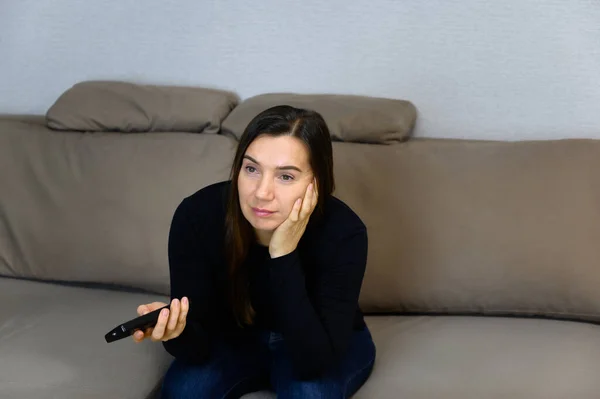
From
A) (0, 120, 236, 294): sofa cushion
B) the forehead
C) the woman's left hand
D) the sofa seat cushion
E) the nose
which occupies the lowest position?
the sofa seat cushion

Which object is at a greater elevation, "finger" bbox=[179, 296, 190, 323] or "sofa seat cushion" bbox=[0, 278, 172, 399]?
"finger" bbox=[179, 296, 190, 323]

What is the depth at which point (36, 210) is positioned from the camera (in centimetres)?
194

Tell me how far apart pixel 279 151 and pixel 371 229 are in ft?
1.97

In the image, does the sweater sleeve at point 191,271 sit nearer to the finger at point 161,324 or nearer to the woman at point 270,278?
the woman at point 270,278

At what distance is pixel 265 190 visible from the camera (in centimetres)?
132

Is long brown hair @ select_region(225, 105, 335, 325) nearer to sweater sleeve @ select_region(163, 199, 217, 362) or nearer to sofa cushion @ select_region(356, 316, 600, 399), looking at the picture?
sweater sleeve @ select_region(163, 199, 217, 362)

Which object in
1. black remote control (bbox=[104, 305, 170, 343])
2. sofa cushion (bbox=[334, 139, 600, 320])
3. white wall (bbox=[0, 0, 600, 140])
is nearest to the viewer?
black remote control (bbox=[104, 305, 170, 343])

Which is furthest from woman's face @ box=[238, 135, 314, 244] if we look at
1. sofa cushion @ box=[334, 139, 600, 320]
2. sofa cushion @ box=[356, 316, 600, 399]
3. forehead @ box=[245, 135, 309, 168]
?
sofa cushion @ box=[334, 139, 600, 320]

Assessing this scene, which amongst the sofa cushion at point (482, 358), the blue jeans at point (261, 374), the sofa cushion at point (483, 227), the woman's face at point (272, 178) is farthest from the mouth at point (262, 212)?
the sofa cushion at point (483, 227)

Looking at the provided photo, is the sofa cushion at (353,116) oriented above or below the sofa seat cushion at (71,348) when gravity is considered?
above

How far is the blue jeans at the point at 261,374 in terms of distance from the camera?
1.41 m

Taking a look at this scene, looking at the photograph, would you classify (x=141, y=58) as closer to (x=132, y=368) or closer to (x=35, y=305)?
(x=35, y=305)

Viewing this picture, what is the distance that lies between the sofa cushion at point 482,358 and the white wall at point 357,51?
0.61 m

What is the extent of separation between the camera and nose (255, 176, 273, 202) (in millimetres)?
1318
